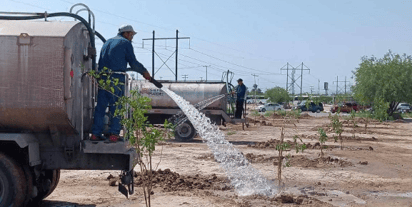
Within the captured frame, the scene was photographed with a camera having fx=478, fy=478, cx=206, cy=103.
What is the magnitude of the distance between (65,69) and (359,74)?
146 feet

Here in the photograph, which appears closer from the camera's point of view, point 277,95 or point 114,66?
point 114,66

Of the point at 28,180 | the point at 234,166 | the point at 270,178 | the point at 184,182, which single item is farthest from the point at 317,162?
the point at 28,180

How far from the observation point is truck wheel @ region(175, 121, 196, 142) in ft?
64.1

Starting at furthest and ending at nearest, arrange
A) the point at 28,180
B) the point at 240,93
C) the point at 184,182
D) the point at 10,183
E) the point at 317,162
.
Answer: the point at 240,93 < the point at 317,162 < the point at 184,182 < the point at 28,180 < the point at 10,183

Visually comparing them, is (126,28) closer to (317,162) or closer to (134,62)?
(134,62)

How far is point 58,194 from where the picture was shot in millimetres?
8672

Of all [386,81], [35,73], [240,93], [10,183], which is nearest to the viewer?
[35,73]

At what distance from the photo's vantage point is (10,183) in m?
6.46

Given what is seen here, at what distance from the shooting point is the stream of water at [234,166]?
9453 millimetres

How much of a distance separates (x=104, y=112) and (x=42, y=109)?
1.01 metres

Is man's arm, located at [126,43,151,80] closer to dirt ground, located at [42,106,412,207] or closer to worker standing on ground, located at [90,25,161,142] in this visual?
worker standing on ground, located at [90,25,161,142]

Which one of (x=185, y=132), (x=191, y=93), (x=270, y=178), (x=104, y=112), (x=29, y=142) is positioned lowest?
(x=270, y=178)

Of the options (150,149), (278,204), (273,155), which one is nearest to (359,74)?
(273,155)

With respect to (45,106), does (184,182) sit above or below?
below
